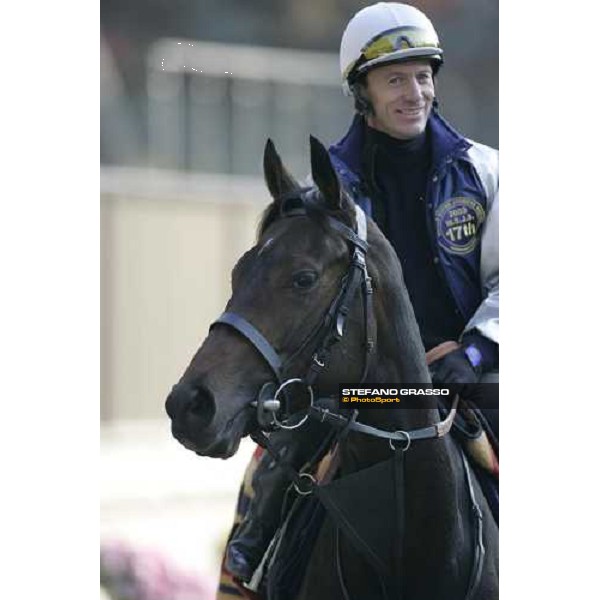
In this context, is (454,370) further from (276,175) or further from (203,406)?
(203,406)

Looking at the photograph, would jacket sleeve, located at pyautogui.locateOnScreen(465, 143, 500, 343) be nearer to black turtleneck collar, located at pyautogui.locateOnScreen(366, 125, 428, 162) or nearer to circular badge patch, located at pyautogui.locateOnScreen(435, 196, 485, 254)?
circular badge patch, located at pyautogui.locateOnScreen(435, 196, 485, 254)

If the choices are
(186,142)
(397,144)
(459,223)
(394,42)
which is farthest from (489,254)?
(186,142)

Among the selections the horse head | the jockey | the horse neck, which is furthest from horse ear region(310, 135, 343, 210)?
the jockey

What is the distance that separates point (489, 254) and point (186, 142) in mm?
978

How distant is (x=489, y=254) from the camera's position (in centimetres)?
293

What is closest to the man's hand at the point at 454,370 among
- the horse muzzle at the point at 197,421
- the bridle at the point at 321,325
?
the bridle at the point at 321,325

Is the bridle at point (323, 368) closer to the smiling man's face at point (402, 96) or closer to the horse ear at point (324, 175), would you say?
the horse ear at point (324, 175)

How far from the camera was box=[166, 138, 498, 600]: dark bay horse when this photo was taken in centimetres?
230

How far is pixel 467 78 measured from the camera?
9.70ft

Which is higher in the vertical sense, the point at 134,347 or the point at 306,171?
the point at 306,171

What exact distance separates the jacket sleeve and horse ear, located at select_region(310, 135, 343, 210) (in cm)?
59
